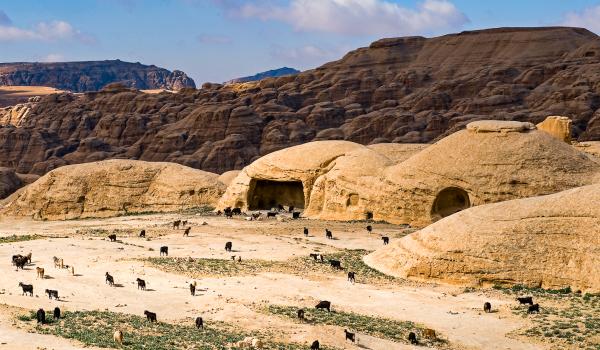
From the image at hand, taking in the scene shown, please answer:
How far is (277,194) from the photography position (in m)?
60.2

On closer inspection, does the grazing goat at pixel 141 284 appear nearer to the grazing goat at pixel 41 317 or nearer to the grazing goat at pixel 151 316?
the grazing goat at pixel 151 316

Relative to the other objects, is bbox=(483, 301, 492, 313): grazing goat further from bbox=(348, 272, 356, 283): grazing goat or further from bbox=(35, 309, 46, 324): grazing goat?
bbox=(35, 309, 46, 324): grazing goat

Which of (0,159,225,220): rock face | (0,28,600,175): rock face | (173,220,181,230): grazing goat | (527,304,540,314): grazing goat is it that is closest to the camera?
(527,304,540,314): grazing goat

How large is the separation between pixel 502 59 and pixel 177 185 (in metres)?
83.4

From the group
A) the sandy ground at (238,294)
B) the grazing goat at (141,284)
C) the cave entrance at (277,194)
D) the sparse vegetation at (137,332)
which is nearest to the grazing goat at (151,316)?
the sparse vegetation at (137,332)


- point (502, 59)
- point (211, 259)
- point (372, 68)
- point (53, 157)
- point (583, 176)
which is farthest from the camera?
point (372, 68)

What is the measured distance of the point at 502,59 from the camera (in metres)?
134

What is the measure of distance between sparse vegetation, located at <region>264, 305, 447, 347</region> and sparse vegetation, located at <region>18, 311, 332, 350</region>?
2648 mm

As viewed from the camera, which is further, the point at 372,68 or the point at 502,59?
the point at 372,68

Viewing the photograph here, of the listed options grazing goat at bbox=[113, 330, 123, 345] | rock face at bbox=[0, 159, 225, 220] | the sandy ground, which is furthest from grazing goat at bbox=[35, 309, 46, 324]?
rock face at bbox=[0, 159, 225, 220]

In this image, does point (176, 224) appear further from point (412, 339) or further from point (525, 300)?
point (412, 339)

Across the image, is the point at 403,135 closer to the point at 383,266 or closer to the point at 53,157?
the point at 53,157

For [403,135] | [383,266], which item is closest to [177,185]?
[383,266]

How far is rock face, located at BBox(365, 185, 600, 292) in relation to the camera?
31344 millimetres
